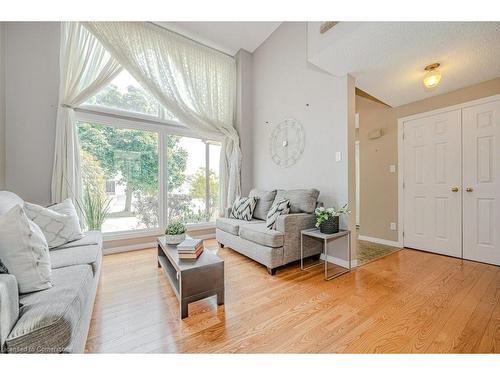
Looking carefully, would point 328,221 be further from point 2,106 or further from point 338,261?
point 2,106

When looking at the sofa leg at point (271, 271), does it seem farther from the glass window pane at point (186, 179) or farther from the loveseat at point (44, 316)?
the glass window pane at point (186, 179)

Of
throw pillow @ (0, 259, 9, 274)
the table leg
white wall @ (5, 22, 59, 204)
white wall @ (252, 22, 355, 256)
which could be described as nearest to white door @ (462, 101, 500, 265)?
white wall @ (252, 22, 355, 256)

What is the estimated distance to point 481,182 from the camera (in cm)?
259

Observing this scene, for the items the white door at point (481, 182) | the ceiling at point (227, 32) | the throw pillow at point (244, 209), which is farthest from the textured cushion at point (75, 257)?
the white door at point (481, 182)

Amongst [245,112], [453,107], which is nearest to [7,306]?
[245,112]

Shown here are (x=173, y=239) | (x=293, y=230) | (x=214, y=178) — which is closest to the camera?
(x=173, y=239)

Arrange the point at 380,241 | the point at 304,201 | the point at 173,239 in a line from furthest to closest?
the point at 380,241 → the point at 304,201 → the point at 173,239

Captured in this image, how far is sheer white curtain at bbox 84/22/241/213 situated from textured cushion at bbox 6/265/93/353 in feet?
9.52

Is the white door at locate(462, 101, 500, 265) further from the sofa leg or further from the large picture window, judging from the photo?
the large picture window

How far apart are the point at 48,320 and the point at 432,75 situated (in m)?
3.53

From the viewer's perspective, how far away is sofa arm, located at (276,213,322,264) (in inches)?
91.8

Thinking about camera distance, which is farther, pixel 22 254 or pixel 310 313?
pixel 310 313
